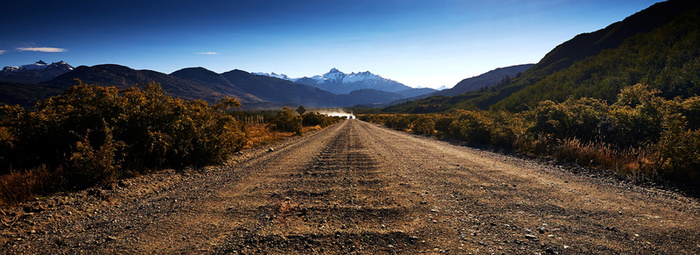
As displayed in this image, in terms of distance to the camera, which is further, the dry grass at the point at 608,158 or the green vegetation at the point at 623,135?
the dry grass at the point at 608,158

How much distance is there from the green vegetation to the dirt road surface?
5.43 feet

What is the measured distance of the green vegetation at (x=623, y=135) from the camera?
6.27 metres

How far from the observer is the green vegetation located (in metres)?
6.27

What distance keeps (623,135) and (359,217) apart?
11631mm

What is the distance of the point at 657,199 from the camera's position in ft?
16.4

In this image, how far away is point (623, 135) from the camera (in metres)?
9.21

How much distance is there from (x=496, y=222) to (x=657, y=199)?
163 inches

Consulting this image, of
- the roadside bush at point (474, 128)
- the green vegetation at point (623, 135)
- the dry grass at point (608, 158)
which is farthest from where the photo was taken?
the roadside bush at point (474, 128)

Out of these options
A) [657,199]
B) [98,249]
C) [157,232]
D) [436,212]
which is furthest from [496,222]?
[98,249]

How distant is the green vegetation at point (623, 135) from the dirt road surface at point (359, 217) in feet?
5.43

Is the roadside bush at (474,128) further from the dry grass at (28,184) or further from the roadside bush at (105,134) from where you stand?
the dry grass at (28,184)

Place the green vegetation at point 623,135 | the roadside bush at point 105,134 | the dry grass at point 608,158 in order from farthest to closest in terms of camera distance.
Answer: the dry grass at point 608,158 < the green vegetation at point 623,135 < the roadside bush at point 105,134

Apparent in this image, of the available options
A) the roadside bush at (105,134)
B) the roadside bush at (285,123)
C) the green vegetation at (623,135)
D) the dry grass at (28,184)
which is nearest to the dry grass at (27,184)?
the dry grass at (28,184)

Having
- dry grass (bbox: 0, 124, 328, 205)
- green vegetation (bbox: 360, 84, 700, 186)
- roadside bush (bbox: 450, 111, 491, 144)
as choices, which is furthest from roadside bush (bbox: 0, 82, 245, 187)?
roadside bush (bbox: 450, 111, 491, 144)
